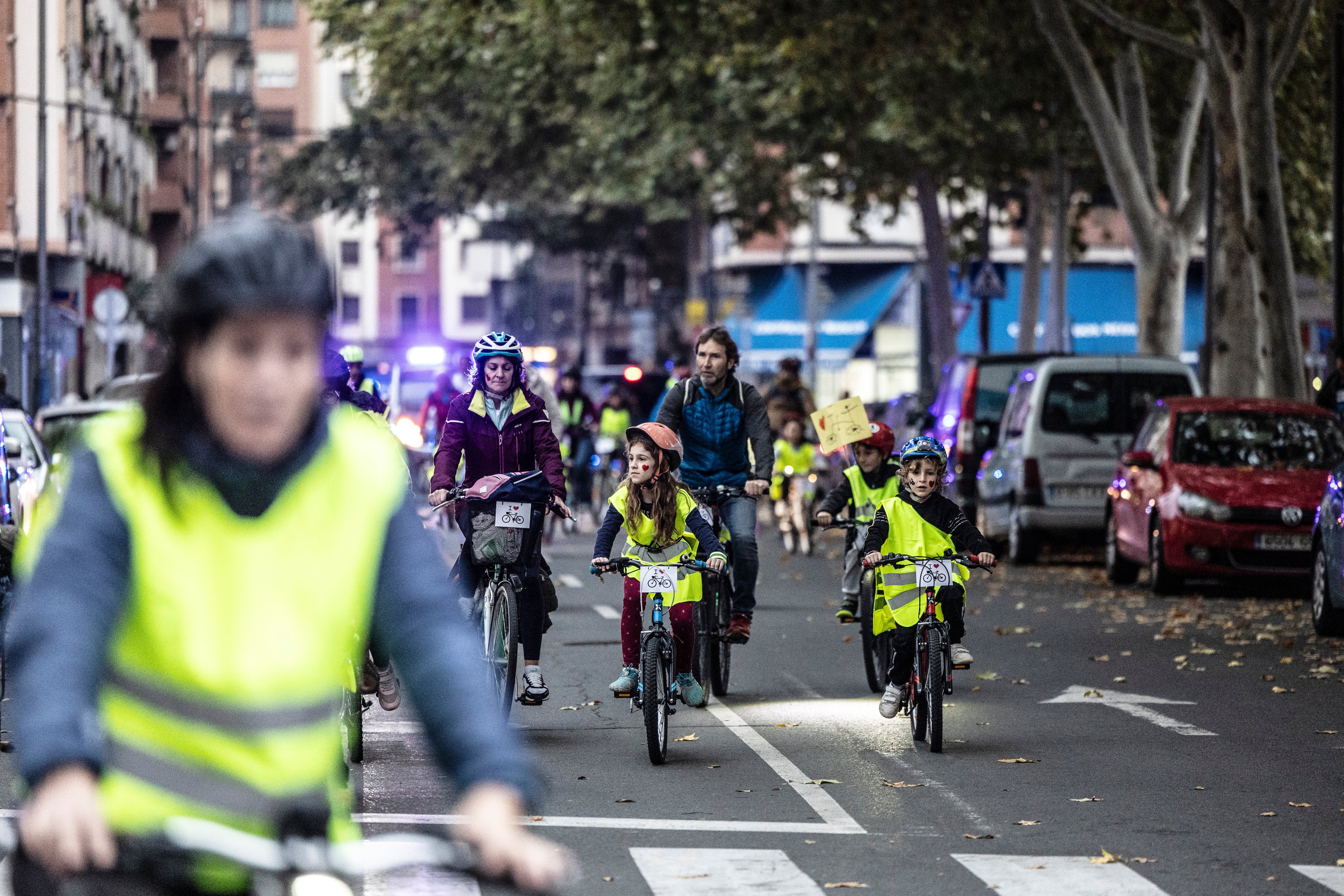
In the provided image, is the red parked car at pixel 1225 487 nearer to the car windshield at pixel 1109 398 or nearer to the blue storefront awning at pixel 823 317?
the car windshield at pixel 1109 398

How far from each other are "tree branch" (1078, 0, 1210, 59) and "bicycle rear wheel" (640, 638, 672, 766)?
50.0 ft

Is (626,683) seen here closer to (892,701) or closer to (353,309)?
(892,701)

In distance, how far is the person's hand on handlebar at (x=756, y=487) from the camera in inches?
456

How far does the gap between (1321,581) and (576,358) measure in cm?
5941

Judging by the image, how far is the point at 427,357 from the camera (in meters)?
38.6

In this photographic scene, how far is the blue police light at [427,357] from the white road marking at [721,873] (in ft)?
103

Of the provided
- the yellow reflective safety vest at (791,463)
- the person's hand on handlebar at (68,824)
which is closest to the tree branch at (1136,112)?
the yellow reflective safety vest at (791,463)

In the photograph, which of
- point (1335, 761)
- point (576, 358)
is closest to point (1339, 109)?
point (1335, 761)

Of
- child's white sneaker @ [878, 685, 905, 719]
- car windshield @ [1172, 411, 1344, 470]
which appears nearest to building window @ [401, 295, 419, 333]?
car windshield @ [1172, 411, 1344, 470]

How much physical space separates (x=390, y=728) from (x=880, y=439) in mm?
3541

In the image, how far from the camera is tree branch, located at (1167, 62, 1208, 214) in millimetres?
28484

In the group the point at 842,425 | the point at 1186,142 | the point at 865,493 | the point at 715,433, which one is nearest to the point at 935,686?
the point at 715,433

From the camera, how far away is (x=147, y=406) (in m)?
2.69

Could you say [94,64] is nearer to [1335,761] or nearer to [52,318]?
[52,318]
